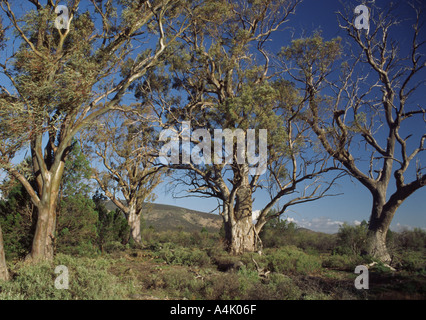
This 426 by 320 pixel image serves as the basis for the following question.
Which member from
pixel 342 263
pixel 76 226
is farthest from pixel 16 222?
pixel 342 263

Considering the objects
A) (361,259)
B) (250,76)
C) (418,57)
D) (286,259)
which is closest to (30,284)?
(286,259)

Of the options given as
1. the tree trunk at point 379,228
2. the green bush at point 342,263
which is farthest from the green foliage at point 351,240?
the green bush at point 342,263

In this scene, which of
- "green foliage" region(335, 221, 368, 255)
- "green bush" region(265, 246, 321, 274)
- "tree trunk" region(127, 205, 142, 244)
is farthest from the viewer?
"tree trunk" region(127, 205, 142, 244)

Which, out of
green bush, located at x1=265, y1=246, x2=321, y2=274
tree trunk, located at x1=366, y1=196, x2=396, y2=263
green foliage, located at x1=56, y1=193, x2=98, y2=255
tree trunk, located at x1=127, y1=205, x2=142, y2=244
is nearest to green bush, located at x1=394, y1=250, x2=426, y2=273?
tree trunk, located at x1=366, y1=196, x2=396, y2=263

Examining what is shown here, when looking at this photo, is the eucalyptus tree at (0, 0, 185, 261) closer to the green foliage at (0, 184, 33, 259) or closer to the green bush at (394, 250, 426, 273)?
the green foliage at (0, 184, 33, 259)

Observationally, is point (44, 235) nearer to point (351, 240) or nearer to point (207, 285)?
point (207, 285)

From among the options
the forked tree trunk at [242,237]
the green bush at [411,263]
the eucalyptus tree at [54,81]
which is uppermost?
the eucalyptus tree at [54,81]

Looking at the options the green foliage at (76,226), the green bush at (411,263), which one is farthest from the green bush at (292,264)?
the green foliage at (76,226)

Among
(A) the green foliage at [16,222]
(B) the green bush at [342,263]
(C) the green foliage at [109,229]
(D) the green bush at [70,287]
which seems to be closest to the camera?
(D) the green bush at [70,287]

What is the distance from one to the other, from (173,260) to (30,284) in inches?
253

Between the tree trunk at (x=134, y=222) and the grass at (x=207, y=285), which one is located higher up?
the tree trunk at (x=134, y=222)

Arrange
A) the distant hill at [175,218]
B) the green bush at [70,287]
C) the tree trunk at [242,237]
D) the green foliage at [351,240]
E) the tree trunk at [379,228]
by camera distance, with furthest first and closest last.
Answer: the distant hill at [175,218], the green foliage at [351,240], the tree trunk at [379,228], the tree trunk at [242,237], the green bush at [70,287]

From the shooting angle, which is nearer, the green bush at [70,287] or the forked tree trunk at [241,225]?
the green bush at [70,287]

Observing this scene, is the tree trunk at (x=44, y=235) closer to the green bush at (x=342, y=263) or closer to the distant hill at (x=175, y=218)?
the green bush at (x=342, y=263)
